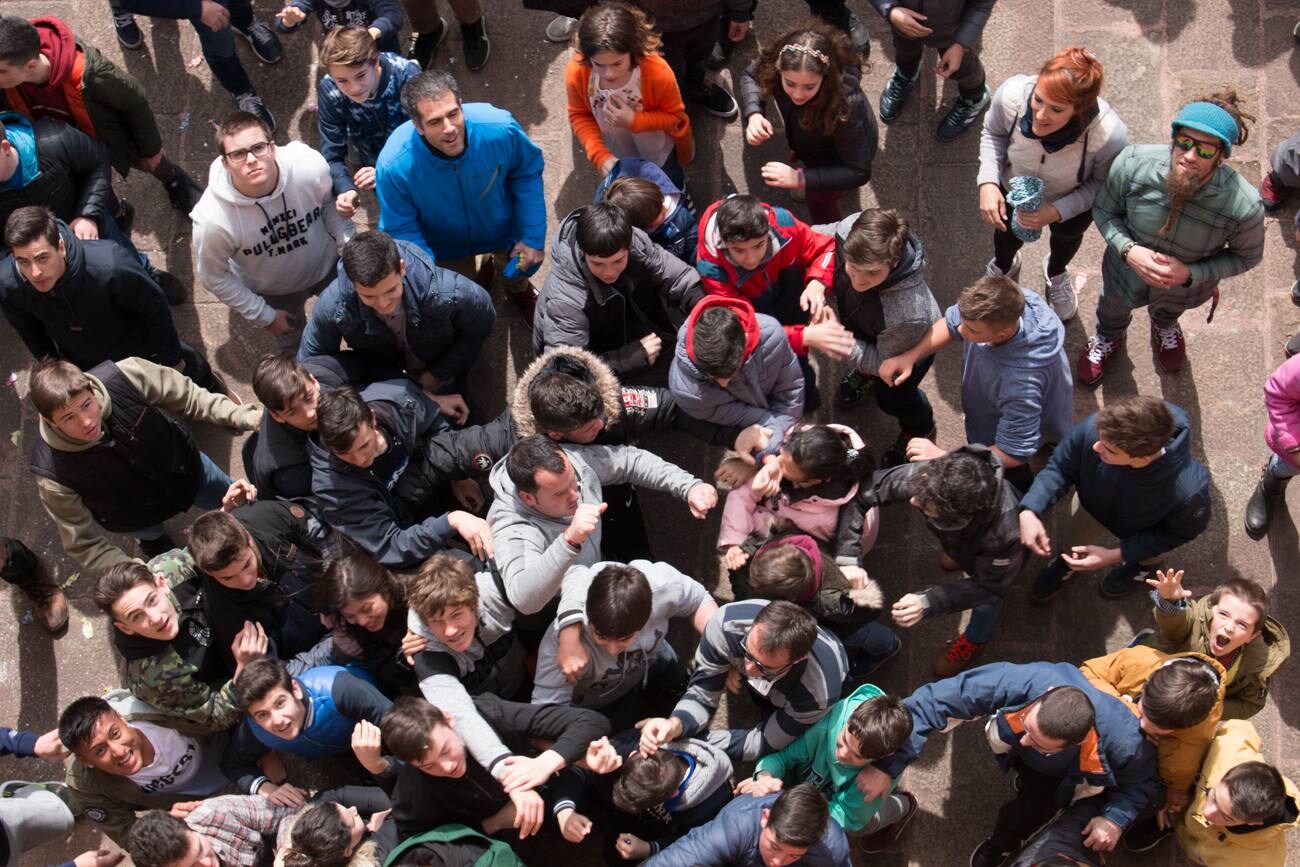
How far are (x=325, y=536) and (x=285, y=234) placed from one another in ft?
5.58

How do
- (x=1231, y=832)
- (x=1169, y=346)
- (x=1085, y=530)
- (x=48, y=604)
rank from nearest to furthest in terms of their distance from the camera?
(x=1231, y=832)
(x=1085, y=530)
(x=1169, y=346)
(x=48, y=604)

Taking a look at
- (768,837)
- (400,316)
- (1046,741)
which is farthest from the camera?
(400,316)

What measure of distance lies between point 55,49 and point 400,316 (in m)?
2.50

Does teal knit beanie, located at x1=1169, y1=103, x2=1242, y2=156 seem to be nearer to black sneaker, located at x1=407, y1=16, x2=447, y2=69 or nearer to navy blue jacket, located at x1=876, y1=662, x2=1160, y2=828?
navy blue jacket, located at x1=876, y1=662, x2=1160, y2=828

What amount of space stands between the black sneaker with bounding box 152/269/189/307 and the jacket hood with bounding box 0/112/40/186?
39.0 inches

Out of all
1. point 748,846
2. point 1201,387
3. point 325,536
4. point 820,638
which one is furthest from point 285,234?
point 1201,387

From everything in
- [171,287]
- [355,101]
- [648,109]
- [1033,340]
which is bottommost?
[171,287]

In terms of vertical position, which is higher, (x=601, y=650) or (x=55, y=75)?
(x=55, y=75)

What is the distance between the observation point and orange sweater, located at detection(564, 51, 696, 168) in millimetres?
6055

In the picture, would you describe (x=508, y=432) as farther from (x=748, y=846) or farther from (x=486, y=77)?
(x=486, y=77)

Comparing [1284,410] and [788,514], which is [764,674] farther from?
[1284,410]

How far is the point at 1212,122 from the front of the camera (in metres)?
4.99

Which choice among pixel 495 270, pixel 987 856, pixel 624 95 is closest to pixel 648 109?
pixel 624 95

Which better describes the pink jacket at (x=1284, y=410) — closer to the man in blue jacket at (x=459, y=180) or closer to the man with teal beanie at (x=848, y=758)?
the man with teal beanie at (x=848, y=758)
